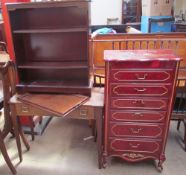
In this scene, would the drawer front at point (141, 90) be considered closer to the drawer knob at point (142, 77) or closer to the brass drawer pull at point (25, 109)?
the drawer knob at point (142, 77)

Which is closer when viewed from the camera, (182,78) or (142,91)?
(142,91)

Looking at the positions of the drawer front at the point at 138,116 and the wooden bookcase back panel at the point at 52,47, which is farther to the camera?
the wooden bookcase back panel at the point at 52,47

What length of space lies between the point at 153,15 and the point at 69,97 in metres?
2.76

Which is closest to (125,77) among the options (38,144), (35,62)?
(35,62)

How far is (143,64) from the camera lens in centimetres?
153

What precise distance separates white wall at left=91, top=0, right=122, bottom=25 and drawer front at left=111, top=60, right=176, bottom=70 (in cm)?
491

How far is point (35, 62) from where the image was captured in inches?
77.7

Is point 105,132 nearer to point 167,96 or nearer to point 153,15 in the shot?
point 167,96

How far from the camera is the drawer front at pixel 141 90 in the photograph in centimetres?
159

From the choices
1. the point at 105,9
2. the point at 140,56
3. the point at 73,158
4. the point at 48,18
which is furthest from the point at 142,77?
the point at 105,9

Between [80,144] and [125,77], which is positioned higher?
[125,77]

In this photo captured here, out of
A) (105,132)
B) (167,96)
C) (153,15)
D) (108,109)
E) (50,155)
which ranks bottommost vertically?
(50,155)

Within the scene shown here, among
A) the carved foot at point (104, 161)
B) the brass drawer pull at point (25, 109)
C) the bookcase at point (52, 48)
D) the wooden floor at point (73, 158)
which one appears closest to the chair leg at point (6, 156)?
the wooden floor at point (73, 158)

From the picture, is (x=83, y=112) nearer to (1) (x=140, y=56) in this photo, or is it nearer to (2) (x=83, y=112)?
(2) (x=83, y=112)
